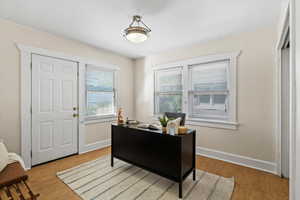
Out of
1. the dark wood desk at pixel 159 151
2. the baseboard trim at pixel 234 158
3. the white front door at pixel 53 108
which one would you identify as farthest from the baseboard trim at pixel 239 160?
the white front door at pixel 53 108

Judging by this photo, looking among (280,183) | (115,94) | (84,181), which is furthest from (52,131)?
(280,183)

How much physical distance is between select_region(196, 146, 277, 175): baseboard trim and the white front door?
2921mm

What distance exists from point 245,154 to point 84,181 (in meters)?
2.87

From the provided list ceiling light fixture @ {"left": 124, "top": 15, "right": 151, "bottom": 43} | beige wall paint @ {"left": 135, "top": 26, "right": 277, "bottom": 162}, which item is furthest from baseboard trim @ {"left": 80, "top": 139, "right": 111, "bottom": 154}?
ceiling light fixture @ {"left": 124, "top": 15, "right": 151, "bottom": 43}

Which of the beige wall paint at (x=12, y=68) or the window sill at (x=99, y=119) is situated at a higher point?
the beige wall paint at (x=12, y=68)

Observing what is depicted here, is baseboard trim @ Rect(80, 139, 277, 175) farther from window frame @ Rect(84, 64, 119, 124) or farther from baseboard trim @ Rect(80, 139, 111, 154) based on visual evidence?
window frame @ Rect(84, 64, 119, 124)

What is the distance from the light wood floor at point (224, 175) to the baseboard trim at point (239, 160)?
4.5 inches

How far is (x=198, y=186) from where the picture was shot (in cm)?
205

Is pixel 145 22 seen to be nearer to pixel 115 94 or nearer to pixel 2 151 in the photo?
pixel 115 94

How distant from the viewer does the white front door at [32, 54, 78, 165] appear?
8.70 feet

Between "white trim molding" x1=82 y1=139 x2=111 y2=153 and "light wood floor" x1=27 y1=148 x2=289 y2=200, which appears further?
"white trim molding" x1=82 y1=139 x2=111 y2=153

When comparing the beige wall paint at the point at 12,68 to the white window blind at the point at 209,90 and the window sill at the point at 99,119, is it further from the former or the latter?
the white window blind at the point at 209,90

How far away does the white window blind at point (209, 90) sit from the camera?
9.86 ft

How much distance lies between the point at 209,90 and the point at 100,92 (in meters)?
2.69
